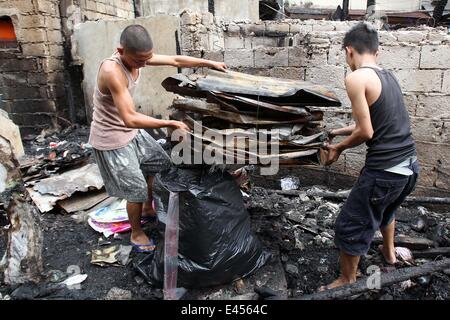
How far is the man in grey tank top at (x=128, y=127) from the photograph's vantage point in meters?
2.33

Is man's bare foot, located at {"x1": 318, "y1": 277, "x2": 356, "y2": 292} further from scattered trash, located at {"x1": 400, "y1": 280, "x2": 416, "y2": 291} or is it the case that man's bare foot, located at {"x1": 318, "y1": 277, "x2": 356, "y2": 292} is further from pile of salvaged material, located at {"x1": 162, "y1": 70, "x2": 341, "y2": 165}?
pile of salvaged material, located at {"x1": 162, "y1": 70, "x2": 341, "y2": 165}

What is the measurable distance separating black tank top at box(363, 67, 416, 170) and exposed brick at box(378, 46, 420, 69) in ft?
5.81

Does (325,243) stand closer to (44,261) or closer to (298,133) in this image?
(298,133)

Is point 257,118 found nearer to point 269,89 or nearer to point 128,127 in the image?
point 269,89

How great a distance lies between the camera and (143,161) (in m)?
3.01

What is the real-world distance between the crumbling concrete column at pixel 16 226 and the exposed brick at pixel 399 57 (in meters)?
3.79

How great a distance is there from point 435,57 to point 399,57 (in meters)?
0.34

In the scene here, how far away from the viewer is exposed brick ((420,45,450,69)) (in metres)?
3.46

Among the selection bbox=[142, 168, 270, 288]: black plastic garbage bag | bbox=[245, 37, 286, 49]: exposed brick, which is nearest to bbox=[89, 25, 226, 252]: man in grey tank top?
bbox=[142, 168, 270, 288]: black plastic garbage bag

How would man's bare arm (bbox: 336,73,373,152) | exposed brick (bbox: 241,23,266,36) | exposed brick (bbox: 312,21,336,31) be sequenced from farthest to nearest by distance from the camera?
exposed brick (bbox: 312,21,336,31), exposed brick (bbox: 241,23,266,36), man's bare arm (bbox: 336,73,373,152)

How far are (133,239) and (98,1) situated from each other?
21.2 feet

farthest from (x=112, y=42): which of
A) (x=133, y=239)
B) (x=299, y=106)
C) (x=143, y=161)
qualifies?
(x=299, y=106)

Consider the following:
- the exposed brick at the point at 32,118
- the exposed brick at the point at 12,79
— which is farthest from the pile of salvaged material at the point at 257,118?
the exposed brick at the point at 12,79

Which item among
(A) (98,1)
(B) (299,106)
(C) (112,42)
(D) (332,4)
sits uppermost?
(D) (332,4)
